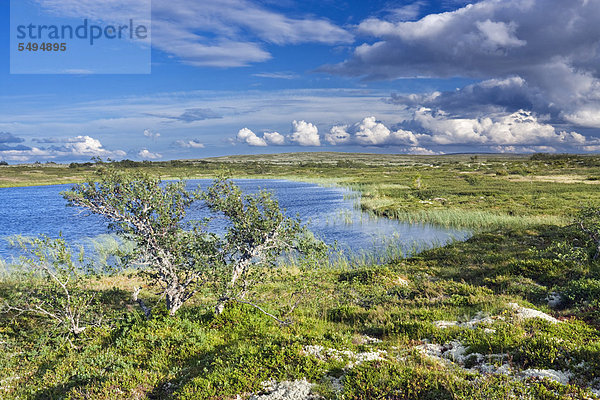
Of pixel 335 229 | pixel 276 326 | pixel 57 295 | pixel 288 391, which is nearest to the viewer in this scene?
pixel 288 391

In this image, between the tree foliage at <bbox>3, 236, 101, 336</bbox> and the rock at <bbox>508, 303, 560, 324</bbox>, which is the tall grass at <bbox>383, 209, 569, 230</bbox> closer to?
the rock at <bbox>508, 303, 560, 324</bbox>

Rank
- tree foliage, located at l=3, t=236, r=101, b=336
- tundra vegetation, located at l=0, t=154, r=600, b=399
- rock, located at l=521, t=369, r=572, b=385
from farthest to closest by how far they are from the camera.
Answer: tree foliage, located at l=3, t=236, r=101, b=336 < tundra vegetation, located at l=0, t=154, r=600, b=399 < rock, located at l=521, t=369, r=572, b=385

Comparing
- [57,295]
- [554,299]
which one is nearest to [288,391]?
[57,295]

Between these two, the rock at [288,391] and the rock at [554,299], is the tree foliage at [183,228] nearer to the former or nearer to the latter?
the rock at [288,391]

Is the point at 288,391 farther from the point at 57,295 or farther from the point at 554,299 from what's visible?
the point at 554,299

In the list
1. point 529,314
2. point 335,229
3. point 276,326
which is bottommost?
point 335,229

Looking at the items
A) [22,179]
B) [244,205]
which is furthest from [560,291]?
[22,179]

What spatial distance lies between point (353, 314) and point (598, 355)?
7778mm

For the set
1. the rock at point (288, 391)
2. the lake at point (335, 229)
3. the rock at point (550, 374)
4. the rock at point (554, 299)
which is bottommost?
the lake at point (335, 229)

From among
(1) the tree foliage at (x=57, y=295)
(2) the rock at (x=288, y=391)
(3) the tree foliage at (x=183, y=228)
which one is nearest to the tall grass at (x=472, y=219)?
(3) the tree foliage at (x=183, y=228)

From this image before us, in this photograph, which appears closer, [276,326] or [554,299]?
[276,326]

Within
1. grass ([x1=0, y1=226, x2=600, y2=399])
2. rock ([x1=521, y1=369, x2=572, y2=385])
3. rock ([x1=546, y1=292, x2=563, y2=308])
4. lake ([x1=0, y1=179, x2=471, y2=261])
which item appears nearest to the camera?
rock ([x1=521, y1=369, x2=572, y2=385])

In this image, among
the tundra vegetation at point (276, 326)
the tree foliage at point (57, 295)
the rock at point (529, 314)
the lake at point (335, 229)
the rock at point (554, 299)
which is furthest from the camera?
the lake at point (335, 229)

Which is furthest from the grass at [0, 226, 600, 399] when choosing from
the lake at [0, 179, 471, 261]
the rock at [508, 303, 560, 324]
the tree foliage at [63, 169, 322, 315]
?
the lake at [0, 179, 471, 261]
